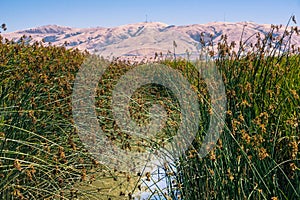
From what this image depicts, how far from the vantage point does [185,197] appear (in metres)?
2.32

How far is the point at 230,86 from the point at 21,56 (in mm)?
1841

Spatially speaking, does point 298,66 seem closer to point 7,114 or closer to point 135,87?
point 135,87

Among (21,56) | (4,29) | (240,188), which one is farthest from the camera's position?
(21,56)

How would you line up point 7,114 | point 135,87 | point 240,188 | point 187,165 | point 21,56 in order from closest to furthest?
point 240,188 → point 187,165 → point 7,114 → point 21,56 → point 135,87

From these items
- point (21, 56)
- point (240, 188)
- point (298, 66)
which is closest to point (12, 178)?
point (240, 188)

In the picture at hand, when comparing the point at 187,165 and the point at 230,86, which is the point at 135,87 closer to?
the point at 230,86

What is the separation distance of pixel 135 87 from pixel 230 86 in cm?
278

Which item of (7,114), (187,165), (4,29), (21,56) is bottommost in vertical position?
(187,165)

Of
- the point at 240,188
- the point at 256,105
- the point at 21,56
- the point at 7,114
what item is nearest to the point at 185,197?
→ the point at 240,188

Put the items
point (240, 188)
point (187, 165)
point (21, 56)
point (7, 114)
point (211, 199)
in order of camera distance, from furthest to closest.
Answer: point (21, 56), point (7, 114), point (187, 165), point (211, 199), point (240, 188)

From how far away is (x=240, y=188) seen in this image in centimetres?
202

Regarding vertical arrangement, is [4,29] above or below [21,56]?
above

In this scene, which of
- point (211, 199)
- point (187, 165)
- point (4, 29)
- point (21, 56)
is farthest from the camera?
point (21, 56)

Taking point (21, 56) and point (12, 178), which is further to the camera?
point (21, 56)
